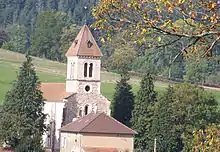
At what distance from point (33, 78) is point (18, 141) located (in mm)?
9772

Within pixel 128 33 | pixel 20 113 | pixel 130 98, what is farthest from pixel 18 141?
pixel 128 33

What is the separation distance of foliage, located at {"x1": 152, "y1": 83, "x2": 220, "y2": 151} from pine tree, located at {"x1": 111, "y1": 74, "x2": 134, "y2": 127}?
23.3 feet

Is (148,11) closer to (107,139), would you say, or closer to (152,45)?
(152,45)

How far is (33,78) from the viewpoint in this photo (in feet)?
254

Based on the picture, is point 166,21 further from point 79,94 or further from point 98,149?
point 79,94

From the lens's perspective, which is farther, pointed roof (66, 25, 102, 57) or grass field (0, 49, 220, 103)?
grass field (0, 49, 220, 103)

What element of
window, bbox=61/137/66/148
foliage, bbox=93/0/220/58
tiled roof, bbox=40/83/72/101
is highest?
foliage, bbox=93/0/220/58

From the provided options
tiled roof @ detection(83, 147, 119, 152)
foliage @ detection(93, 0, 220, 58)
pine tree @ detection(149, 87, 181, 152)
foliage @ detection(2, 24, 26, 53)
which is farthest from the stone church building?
foliage @ detection(2, 24, 26, 53)

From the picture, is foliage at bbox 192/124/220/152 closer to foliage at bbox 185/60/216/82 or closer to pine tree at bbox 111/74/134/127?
pine tree at bbox 111/74/134/127

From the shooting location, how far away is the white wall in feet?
269

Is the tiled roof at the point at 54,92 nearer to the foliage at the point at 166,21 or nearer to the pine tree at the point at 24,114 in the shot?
the pine tree at the point at 24,114

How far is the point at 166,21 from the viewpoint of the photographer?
16.0 m

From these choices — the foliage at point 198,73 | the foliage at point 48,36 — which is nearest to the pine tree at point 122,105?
the foliage at point 198,73

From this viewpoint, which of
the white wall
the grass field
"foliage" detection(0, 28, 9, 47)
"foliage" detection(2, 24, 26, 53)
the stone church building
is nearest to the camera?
the white wall
